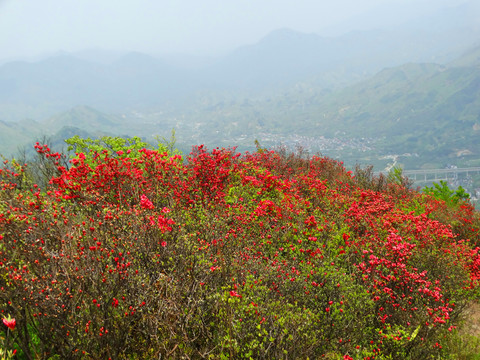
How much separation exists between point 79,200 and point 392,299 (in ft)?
30.7

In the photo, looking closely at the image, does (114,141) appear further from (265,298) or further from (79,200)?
(265,298)

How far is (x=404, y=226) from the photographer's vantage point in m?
10.5

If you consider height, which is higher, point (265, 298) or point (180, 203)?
point (180, 203)

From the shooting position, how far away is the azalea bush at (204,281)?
461 centimetres

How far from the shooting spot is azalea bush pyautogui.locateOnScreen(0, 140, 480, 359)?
4613mm

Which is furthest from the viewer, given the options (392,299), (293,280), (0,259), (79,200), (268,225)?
(268,225)

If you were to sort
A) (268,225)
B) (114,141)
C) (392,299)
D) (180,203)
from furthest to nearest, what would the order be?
1. (114,141)
2. (180,203)
3. (268,225)
4. (392,299)

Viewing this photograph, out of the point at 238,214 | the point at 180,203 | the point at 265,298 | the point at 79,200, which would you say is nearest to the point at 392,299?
the point at 265,298

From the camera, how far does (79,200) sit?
898 cm

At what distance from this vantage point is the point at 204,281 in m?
5.86

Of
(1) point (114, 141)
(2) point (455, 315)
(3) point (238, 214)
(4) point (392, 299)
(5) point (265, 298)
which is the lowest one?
(2) point (455, 315)

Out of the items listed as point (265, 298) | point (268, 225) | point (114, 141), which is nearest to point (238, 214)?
point (268, 225)

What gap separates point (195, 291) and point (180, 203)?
501 cm

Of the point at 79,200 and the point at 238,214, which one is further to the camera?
the point at 238,214
